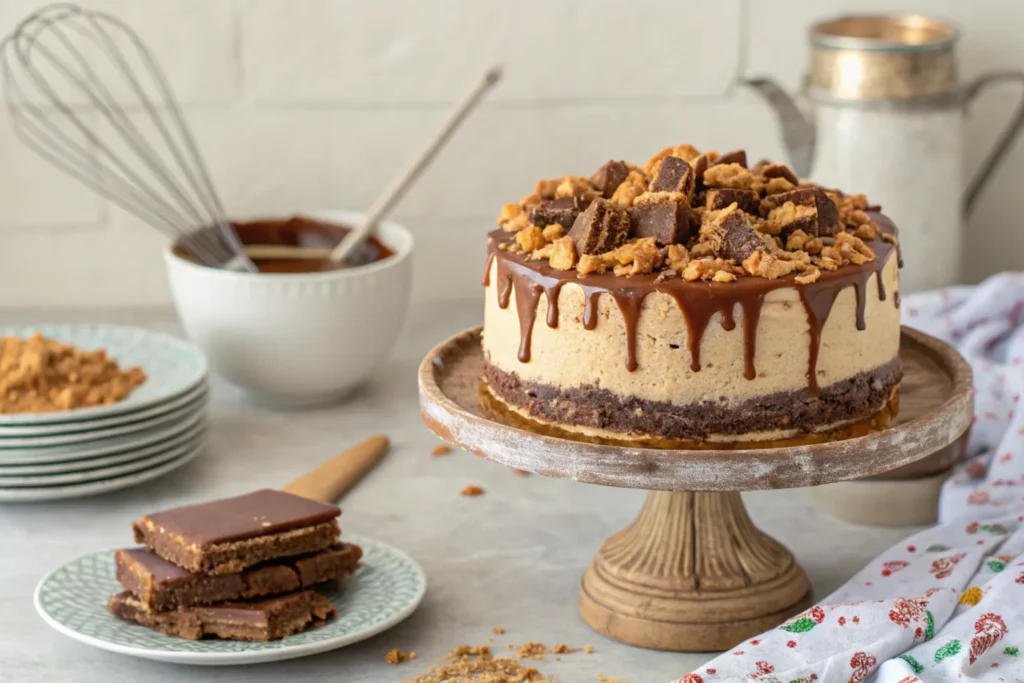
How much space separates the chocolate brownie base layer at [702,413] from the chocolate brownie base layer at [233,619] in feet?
0.80

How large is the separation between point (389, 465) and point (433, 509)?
13 centimetres

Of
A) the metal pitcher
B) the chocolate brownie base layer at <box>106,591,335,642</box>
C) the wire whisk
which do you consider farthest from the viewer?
the wire whisk

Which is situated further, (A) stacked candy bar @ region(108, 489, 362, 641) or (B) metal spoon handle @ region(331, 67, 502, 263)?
(B) metal spoon handle @ region(331, 67, 502, 263)

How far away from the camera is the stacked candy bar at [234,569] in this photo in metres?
1.12

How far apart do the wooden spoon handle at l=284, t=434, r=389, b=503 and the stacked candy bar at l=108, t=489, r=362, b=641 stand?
0.64 ft

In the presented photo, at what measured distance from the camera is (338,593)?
1.20 metres

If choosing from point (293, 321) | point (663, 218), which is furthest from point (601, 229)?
point (293, 321)

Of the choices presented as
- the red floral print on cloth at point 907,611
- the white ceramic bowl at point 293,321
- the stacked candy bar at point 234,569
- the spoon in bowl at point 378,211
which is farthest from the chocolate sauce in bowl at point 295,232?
the red floral print on cloth at point 907,611

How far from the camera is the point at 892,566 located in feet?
4.05

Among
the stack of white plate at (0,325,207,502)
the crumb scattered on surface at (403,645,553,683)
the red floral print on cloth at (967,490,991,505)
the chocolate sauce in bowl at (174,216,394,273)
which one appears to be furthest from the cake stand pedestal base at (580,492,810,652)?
the chocolate sauce in bowl at (174,216,394,273)

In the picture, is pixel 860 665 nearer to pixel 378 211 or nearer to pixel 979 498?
pixel 979 498

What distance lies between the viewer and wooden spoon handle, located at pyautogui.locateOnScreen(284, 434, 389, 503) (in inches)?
56.1

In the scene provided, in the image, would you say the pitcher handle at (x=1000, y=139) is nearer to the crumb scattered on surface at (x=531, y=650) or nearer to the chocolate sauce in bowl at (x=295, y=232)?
the chocolate sauce in bowl at (x=295, y=232)

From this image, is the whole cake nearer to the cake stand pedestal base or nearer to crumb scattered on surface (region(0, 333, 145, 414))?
the cake stand pedestal base
